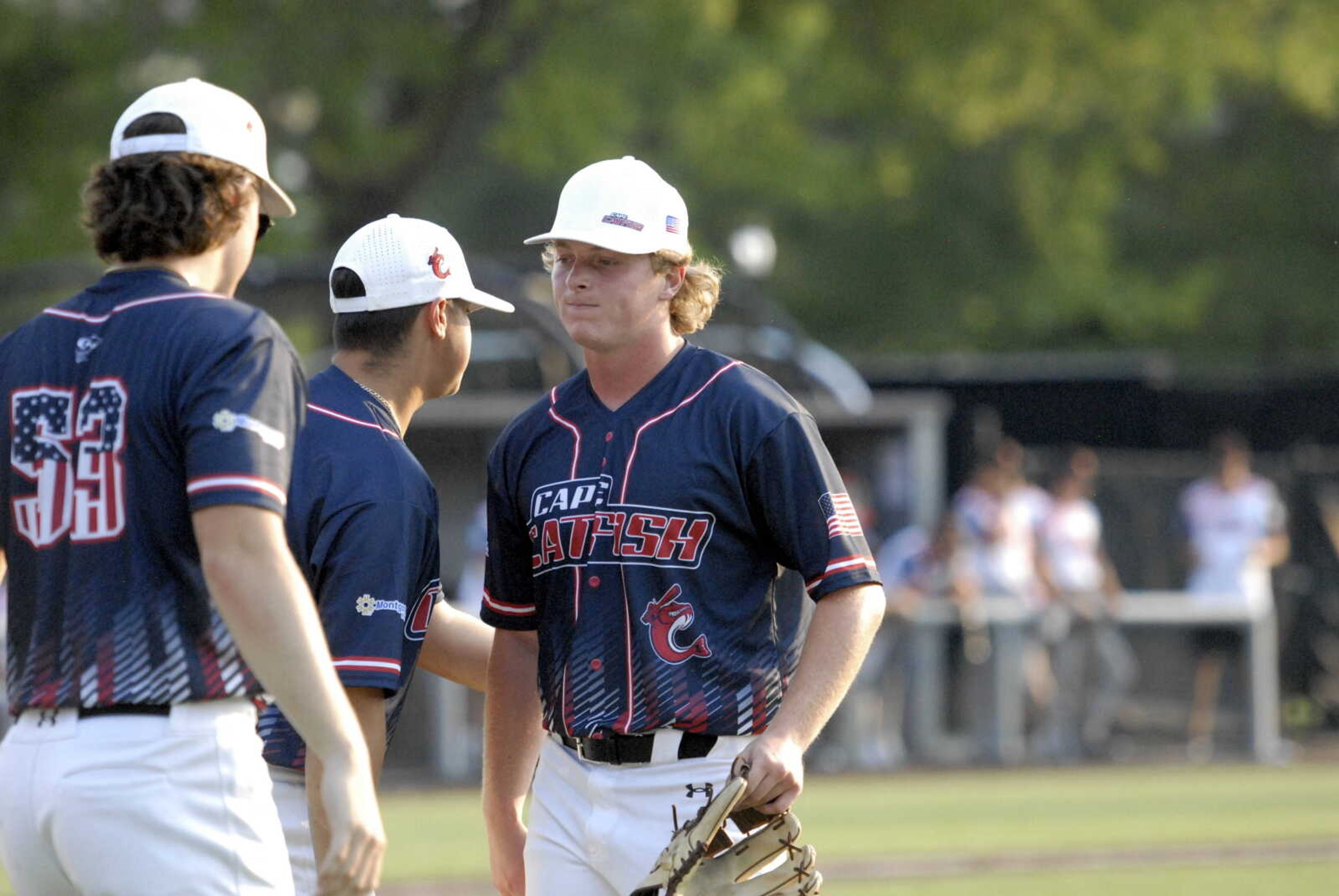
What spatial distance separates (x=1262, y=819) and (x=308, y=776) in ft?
32.0

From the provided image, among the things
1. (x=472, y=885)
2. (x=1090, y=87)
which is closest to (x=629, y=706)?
(x=472, y=885)

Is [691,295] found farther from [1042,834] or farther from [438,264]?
[1042,834]

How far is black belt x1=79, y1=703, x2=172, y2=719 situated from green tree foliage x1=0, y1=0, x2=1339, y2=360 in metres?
16.2

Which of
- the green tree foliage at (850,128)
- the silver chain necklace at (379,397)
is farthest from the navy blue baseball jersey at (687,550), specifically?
the green tree foliage at (850,128)

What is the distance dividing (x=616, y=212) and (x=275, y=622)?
1563mm

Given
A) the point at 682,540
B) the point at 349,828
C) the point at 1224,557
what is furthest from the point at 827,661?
the point at 1224,557

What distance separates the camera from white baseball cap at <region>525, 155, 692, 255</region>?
4398mm

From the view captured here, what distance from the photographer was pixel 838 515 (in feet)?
14.0

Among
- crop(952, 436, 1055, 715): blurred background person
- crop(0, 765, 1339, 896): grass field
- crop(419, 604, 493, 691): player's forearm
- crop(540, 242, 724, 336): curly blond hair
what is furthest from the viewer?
crop(952, 436, 1055, 715): blurred background person

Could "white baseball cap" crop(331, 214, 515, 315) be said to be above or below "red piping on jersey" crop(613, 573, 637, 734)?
above

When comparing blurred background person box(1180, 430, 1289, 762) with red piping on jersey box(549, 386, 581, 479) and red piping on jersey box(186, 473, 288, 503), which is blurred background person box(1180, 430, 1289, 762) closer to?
red piping on jersey box(549, 386, 581, 479)

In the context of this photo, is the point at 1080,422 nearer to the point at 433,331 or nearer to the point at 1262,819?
the point at 1262,819

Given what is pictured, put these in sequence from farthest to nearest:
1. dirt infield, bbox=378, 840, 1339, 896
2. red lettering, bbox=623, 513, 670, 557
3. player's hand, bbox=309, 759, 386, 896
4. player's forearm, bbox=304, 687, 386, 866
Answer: dirt infield, bbox=378, 840, 1339, 896
red lettering, bbox=623, 513, 670, 557
player's forearm, bbox=304, 687, 386, 866
player's hand, bbox=309, 759, 386, 896

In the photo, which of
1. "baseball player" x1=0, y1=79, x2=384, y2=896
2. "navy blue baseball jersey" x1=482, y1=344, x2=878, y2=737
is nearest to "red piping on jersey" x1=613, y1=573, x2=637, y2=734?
"navy blue baseball jersey" x1=482, y1=344, x2=878, y2=737
